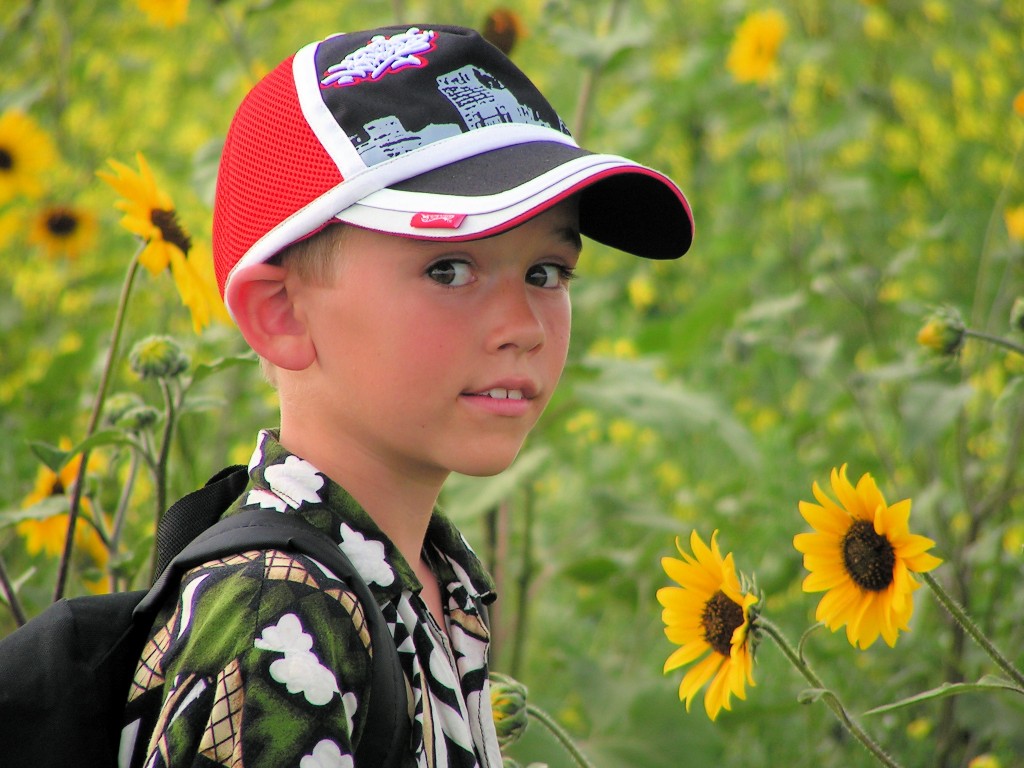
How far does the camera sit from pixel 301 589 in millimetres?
681

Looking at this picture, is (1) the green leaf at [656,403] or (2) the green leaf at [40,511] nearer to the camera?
(2) the green leaf at [40,511]

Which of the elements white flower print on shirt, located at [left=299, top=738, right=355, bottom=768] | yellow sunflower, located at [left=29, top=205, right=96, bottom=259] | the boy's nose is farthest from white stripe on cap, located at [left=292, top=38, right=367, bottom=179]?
yellow sunflower, located at [left=29, top=205, right=96, bottom=259]

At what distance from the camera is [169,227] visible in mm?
1184

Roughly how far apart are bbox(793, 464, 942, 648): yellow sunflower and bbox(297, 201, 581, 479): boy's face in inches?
9.4

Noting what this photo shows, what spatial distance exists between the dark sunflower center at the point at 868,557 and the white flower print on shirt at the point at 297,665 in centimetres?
42

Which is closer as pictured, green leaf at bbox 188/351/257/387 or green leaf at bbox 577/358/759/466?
green leaf at bbox 188/351/257/387

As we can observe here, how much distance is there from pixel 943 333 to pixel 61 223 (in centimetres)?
169

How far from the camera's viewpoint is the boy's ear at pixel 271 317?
2.72 ft

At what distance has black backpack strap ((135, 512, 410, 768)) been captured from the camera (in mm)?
695

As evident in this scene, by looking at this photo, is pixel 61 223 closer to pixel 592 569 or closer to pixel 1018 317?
pixel 592 569

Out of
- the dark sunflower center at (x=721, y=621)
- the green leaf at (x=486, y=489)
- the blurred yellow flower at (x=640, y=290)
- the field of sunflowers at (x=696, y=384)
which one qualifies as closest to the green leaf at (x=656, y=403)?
the field of sunflowers at (x=696, y=384)

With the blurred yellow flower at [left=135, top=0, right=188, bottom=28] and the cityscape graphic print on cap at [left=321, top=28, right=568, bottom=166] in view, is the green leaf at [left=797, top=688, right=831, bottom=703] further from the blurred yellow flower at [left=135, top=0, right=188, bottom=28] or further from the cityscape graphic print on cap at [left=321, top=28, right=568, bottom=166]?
the blurred yellow flower at [left=135, top=0, right=188, bottom=28]

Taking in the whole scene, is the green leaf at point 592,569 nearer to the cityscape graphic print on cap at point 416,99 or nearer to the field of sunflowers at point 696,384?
the field of sunflowers at point 696,384

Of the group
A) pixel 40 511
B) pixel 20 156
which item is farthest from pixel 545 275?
pixel 20 156
